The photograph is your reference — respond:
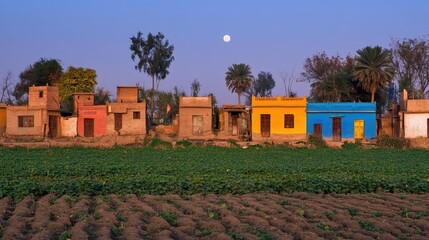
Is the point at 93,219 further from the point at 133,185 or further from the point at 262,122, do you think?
the point at 262,122

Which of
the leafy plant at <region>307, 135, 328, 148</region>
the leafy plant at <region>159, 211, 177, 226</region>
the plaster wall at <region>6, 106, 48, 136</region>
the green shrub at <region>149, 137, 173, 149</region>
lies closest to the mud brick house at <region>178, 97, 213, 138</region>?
the green shrub at <region>149, 137, 173, 149</region>

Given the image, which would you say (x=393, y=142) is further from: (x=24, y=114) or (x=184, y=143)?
(x=24, y=114)

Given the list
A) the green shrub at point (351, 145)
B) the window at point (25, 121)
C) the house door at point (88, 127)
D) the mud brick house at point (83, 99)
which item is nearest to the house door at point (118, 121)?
the house door at point (88, 127)

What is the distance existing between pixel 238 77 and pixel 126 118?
57.4 ft

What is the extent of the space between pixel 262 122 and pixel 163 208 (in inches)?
1238

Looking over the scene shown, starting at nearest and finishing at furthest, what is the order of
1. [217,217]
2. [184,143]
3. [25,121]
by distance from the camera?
[217,217], [184,143], [25,121]

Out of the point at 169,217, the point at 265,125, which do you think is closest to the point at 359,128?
the point at 265,125

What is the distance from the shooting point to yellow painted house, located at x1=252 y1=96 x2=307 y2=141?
45.5 meters

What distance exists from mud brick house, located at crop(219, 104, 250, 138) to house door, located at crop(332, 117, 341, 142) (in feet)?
22.4

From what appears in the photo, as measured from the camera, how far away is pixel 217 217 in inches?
535

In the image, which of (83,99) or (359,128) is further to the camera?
(83,99)

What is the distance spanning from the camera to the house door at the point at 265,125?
4562 centimetres

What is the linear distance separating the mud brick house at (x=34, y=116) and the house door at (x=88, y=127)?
247cm

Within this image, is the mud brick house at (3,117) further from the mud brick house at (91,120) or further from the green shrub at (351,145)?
the green shrub at (351,145)
